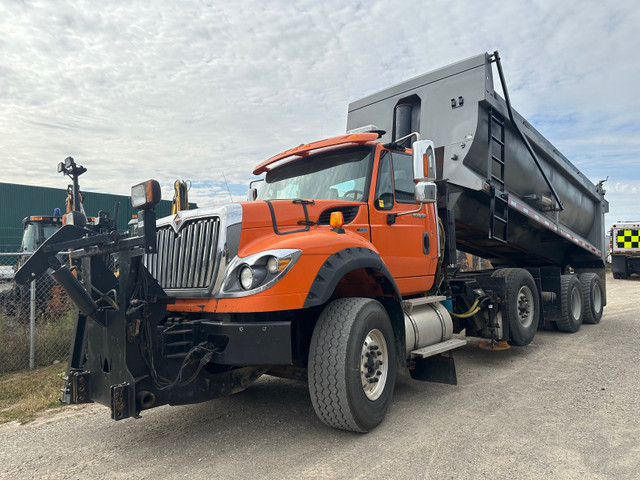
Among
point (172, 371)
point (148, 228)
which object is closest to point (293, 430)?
point (172, 371)

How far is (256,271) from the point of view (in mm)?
3434

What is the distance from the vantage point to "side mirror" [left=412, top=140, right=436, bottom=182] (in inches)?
171

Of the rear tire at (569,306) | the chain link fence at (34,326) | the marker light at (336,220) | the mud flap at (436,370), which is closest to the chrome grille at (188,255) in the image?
the marker light at (336,220)

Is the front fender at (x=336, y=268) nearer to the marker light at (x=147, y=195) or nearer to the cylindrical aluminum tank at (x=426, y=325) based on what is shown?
the cylindrical aluminum tank at (x=426, y=325)

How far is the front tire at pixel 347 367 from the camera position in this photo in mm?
3592

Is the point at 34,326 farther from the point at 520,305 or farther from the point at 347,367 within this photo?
the point at 520,305

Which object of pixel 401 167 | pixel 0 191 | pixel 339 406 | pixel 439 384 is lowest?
pixel 439 384

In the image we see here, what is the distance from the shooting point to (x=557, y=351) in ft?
22.7

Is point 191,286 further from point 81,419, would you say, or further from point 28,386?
point 28,386

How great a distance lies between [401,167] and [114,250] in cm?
301

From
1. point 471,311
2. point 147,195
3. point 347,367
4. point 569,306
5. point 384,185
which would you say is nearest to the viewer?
point 147,195

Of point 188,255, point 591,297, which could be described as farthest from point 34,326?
point 591,297

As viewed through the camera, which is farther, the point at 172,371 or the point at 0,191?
the point at 0,191

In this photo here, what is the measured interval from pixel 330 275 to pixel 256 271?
0.59m
